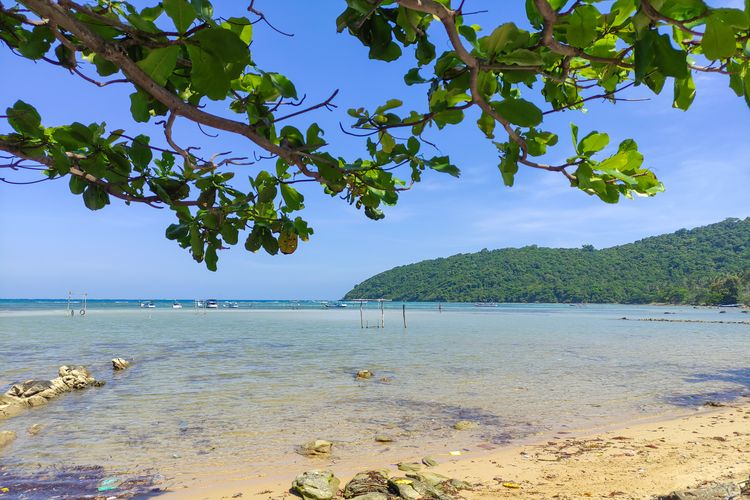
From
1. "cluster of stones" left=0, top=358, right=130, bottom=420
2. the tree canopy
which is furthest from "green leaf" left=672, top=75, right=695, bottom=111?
"cluster of stones" left=0, top=358, right=130, bottom=420

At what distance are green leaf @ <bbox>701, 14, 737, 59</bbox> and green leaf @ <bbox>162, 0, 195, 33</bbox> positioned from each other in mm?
997

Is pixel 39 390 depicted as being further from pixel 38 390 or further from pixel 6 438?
pixel 6 438

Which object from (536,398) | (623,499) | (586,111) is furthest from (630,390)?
(586,111)

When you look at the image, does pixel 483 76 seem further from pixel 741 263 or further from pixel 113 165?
pixel 741 263

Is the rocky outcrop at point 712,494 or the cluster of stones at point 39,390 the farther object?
the cluster of stones at point 39,390

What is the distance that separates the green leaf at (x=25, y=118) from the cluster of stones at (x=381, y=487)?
151 inches

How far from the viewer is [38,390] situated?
9.40 metres

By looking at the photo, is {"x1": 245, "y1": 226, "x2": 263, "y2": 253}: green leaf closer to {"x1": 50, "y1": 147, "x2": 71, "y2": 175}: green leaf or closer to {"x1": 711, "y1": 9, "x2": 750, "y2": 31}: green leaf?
{"x1": 50, "y1": 147, "x2": 71, "y2": 175}: green leaf

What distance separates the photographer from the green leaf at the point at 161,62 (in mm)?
1024

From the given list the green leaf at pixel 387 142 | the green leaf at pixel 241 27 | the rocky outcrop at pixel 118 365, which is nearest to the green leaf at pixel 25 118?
the green leaf at pixel 241 27

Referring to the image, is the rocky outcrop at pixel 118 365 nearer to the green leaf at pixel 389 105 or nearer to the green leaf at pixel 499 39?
the green leaf at pixel 389 105

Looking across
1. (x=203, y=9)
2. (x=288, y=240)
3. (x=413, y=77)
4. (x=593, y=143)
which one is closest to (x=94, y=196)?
(x=288, y=240)

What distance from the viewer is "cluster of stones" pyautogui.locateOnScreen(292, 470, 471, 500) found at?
4.31 m

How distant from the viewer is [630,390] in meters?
A: 10.9
